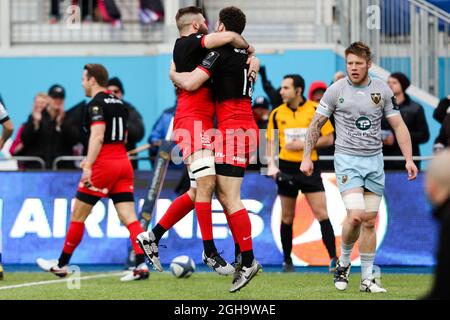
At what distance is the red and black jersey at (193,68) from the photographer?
10633mm

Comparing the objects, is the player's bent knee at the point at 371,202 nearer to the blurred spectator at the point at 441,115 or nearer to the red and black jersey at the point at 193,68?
the red and black jersey at the point at 193,68

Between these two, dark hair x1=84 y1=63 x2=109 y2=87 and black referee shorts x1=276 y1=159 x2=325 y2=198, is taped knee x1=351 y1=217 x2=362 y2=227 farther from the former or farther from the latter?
dark hair x1=84 y1=63 x2=109 y2=87

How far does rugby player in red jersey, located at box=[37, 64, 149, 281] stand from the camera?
1288 cm

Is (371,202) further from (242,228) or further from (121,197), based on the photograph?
(121,197)

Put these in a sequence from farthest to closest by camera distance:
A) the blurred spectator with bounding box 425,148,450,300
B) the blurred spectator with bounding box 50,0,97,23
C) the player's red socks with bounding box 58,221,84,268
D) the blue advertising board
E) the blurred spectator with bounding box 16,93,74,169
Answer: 1. the blurred spectator with bounding box 50,0,97,23
2. the blurred spectator with bounding box 16,93,74,169
3. the blue advertising board
4. the player's red socks with bounding box 58,221,84,268
5. the blurred spectator with bounding box 425,148,450,300

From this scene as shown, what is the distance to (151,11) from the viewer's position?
2048 centimetres

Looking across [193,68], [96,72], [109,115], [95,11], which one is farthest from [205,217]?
[95,11]

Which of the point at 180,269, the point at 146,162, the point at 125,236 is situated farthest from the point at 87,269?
the point at 146,162

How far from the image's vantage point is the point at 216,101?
10734 mm

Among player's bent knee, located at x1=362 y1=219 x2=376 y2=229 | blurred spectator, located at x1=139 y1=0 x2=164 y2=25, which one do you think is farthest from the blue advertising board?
blurred spectator, located at x1=139 y1=0 x2=164 y2=25

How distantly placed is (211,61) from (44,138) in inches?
299

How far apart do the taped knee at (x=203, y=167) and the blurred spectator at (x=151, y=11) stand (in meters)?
10.2

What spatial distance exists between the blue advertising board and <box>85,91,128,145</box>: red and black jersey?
2419mm

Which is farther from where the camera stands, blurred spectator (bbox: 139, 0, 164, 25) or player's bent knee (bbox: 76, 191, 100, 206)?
blurred spectator (bbox: 139, 0, 164, 25)
